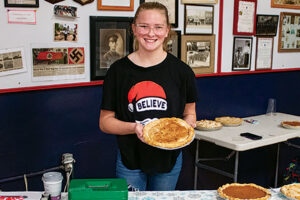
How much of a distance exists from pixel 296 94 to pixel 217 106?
1.24 metres

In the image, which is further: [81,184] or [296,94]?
[296,94]

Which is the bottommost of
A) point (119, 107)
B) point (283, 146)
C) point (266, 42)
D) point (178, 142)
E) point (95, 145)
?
point (283, 146)

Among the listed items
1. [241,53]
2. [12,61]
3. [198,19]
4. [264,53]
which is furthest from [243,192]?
[264,53]

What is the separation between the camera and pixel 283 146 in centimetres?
414

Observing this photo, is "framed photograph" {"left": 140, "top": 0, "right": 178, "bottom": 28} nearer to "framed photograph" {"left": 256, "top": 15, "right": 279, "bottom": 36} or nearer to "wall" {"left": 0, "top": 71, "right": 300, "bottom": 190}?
"wall" {"left": 0, "top": 71, "right": 300, "bottom": 190}

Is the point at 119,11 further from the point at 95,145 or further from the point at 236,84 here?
the point at 236,84

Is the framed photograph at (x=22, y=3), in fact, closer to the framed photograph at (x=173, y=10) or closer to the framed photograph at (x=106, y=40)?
the framed photograph at (x=106, y=40)

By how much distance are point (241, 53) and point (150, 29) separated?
1896 millimetres

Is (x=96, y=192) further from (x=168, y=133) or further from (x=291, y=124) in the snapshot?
(x=291, y=124)

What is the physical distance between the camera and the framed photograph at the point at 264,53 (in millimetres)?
3703

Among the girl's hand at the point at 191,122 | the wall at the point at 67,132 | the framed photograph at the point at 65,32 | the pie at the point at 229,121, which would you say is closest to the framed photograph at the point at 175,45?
the wall at the point at 67,132

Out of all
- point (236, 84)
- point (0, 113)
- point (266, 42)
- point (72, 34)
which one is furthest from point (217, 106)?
point (0, 113)

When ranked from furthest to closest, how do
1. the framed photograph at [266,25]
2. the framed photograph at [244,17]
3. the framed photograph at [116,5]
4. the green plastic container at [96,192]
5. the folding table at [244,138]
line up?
the framed photograph at [266,25], the framed photograph at [244,17], the folding table at [244,138], the framed photograph at [116,5], the green plastic container at [96,192]

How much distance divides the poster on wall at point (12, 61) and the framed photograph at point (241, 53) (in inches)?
76.6
